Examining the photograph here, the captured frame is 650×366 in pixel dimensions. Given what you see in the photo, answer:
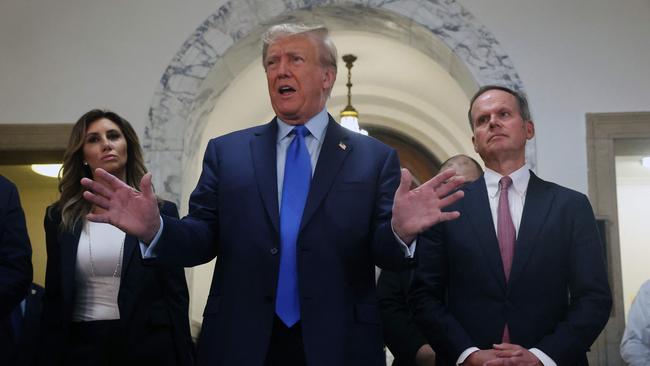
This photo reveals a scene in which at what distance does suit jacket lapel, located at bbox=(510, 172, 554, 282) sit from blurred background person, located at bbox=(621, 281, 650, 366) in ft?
4.51

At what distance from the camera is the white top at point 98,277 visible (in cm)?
295

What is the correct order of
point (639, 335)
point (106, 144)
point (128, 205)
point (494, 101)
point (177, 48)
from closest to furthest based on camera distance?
point (128, 205), point (494, 101), point (106, 144), point (639, 335), point (177, 48)

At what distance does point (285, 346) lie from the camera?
2.08 meters

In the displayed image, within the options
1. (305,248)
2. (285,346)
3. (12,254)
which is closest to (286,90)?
(305,248)

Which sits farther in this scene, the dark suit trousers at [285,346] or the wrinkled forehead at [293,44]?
the wrinkled forehead at [293,44]

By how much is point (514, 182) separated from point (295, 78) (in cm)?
91

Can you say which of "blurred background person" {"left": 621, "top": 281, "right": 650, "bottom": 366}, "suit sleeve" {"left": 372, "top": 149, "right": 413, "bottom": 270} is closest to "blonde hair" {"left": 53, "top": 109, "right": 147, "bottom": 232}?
"suit sleeve" {"left": 372, "top": 149, "right": 413, "bottom": 270}

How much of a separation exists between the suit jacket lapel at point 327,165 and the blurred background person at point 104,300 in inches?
35.6

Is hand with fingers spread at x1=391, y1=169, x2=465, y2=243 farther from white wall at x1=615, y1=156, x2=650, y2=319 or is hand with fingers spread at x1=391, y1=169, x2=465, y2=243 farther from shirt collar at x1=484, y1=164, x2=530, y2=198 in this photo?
white wall at x1=615, y1=156, x2=650, y2=319

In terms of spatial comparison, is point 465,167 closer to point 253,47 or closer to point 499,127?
point 499,127

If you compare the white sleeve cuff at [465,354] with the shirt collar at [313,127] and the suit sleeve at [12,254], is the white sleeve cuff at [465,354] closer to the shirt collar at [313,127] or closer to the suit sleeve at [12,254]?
the shirt collar at [313,127]

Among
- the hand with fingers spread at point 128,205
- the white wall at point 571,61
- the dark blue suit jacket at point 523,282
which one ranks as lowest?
the dark blue suit jacket at point 523,282

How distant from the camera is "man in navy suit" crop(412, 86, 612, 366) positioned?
7.97ft

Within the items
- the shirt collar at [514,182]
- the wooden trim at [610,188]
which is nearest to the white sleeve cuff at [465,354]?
the shirt collar at [514,182]
